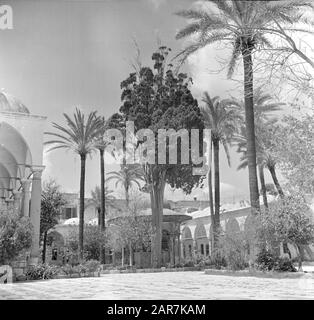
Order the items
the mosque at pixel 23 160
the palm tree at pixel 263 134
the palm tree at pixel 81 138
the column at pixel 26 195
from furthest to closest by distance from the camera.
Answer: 1. the palm tree at pixel 81 138
2. the palm tree at pixel 263 134
3. the column at pixel 26 195
4. the mosque at pixel 23 160

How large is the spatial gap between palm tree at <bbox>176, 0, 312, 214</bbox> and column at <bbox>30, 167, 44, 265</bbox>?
6.57 meters

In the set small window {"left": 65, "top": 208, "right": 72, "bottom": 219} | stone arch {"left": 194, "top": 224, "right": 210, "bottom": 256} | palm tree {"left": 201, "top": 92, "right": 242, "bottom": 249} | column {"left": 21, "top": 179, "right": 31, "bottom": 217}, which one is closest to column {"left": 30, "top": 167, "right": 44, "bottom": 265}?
column {"left": 21, "top": 179, "right": 31, "bottom": 217}

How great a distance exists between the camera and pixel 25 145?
688 inches

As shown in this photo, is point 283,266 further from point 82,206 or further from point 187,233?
point 187,233

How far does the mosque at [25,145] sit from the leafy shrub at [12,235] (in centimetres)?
131

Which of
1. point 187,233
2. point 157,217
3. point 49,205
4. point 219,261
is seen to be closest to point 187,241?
point 187,233

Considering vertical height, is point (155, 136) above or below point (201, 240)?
above

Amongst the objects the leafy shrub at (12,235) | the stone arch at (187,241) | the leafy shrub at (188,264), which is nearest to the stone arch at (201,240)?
the stone arch at (187,241)

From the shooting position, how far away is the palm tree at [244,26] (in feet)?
28.9

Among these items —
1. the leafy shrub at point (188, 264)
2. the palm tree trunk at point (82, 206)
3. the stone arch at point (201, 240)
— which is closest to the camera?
the leafy shrub at point (188, 264)

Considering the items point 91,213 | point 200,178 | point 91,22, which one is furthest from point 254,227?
point 91,213

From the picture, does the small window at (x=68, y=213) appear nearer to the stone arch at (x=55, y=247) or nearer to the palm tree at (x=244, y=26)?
the stone arch at (x=55, y=247)

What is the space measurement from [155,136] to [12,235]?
31.2ft
